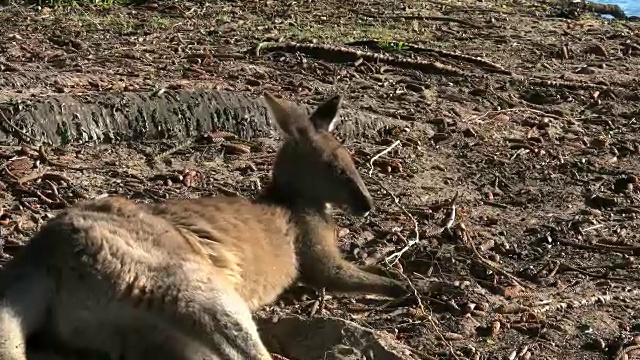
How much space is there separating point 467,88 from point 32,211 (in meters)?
4.89

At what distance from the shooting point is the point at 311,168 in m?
6.18

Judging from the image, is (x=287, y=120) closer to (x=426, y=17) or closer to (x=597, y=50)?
(x=597, y=50)

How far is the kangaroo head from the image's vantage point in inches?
242

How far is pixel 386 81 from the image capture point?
9.62 metres

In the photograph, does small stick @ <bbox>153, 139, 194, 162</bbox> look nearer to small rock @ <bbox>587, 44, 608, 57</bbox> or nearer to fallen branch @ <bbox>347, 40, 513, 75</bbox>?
fallen branch @ <bbox>347, 40, 513, 75</bbox>

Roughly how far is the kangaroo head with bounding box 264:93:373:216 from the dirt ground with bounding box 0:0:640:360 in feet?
1.22

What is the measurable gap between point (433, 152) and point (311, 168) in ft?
7.13

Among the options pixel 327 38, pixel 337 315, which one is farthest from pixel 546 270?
pixel 327 38

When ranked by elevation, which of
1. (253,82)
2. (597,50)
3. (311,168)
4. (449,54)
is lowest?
(597,50)

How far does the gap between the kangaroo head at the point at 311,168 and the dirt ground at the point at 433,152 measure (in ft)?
1.22

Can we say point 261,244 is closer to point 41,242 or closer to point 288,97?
point 41,242

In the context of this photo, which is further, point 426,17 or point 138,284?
point 426,17

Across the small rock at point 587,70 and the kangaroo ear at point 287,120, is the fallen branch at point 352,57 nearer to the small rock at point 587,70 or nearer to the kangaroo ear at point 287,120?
the small rock at point 587,70

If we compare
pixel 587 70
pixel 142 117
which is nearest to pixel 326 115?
pixel 142 117
